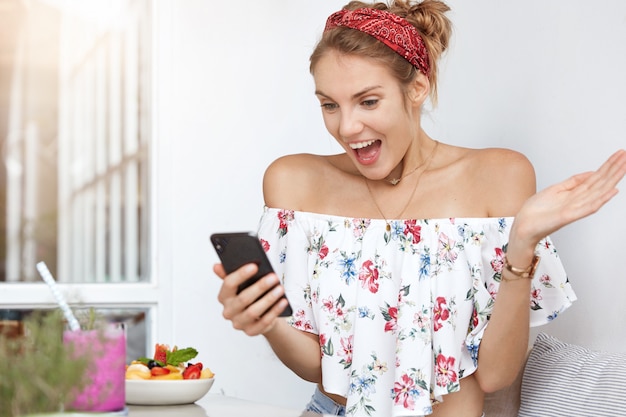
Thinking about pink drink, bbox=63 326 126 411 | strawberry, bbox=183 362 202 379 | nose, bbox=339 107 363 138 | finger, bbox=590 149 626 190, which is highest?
nose, bbox=339 107 363 138

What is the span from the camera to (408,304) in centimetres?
182

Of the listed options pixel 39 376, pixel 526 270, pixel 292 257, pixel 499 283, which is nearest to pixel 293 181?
pixel 292 257

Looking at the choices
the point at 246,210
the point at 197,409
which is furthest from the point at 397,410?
the point at 246,210

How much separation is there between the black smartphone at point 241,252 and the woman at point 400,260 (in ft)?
1.26

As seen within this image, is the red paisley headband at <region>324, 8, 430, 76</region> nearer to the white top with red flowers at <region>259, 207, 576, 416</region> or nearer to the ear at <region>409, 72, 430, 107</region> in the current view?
the ear at <region>409, 72, 430, 107</region>

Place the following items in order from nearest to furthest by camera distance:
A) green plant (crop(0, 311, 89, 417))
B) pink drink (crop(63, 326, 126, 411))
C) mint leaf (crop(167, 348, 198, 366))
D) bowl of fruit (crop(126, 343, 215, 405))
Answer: green plant (crop(0, 311, 89, 417)), pink drink (crop(63, 326, 126, 411)), bowl of fruit (crop(126, 343, 215, 405)), mint leaf (crop(167, 348, 198, 366))

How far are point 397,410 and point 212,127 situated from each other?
1.24 m

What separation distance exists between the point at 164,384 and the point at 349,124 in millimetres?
667

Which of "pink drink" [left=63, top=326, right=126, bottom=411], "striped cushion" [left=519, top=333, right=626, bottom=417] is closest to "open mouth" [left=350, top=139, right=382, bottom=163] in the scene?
"striped cushion" [left=519, top=333, right=626, bottom=417]

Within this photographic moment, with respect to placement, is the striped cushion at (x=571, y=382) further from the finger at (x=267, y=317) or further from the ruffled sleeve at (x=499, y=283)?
the finger at (x=267, y=317)

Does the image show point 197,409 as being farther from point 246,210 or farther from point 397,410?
point 246,210

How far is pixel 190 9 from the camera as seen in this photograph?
272 centimetres

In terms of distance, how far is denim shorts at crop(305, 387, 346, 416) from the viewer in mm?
1926

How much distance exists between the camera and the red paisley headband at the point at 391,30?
1860mm
